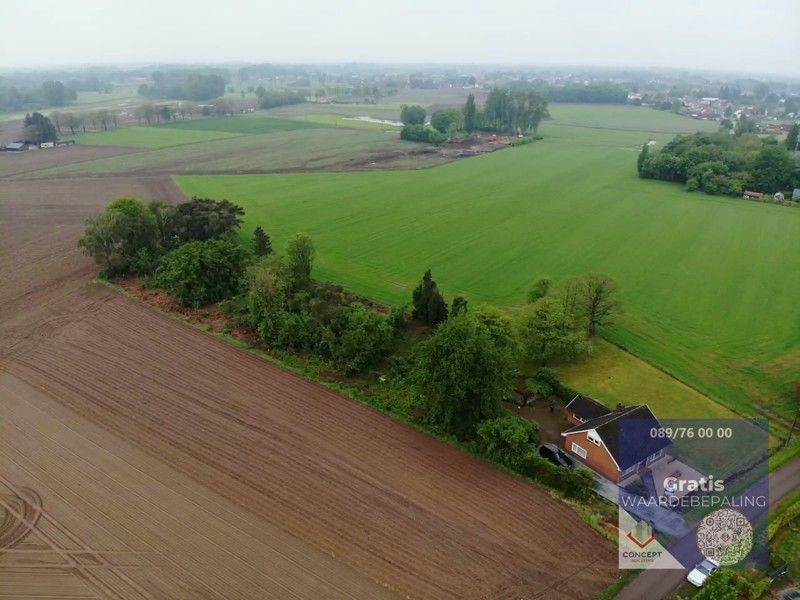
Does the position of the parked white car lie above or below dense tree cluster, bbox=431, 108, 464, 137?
below

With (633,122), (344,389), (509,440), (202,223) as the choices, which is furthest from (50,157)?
(633,122)

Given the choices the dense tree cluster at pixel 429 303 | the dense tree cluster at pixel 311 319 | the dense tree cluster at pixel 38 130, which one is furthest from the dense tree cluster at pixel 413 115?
the dense tree cluster at pixel 429 303

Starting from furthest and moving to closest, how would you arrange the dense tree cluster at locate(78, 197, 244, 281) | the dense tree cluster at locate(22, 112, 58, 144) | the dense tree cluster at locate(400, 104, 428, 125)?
1. the dense tree cluster at locate(400, 104, 428, 125)
2. the dense tree cluster at locate(22, 112, 58, 144)
3. the dense tree cluster at locate(78, 197, 244, 281)

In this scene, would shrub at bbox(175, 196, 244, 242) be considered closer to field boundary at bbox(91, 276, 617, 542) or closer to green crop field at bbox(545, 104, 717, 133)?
field boundary at bbox(91, 276, 617, 542)

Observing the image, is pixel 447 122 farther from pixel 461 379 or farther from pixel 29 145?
pixel 461 379

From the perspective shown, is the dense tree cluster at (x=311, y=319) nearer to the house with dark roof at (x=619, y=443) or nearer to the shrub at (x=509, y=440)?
the shrub at (x=509, y=440)

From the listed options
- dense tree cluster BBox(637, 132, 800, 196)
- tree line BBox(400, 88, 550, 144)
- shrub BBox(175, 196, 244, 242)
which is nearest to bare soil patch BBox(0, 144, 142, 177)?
shrub BBox(175, 196, 244, 242)
